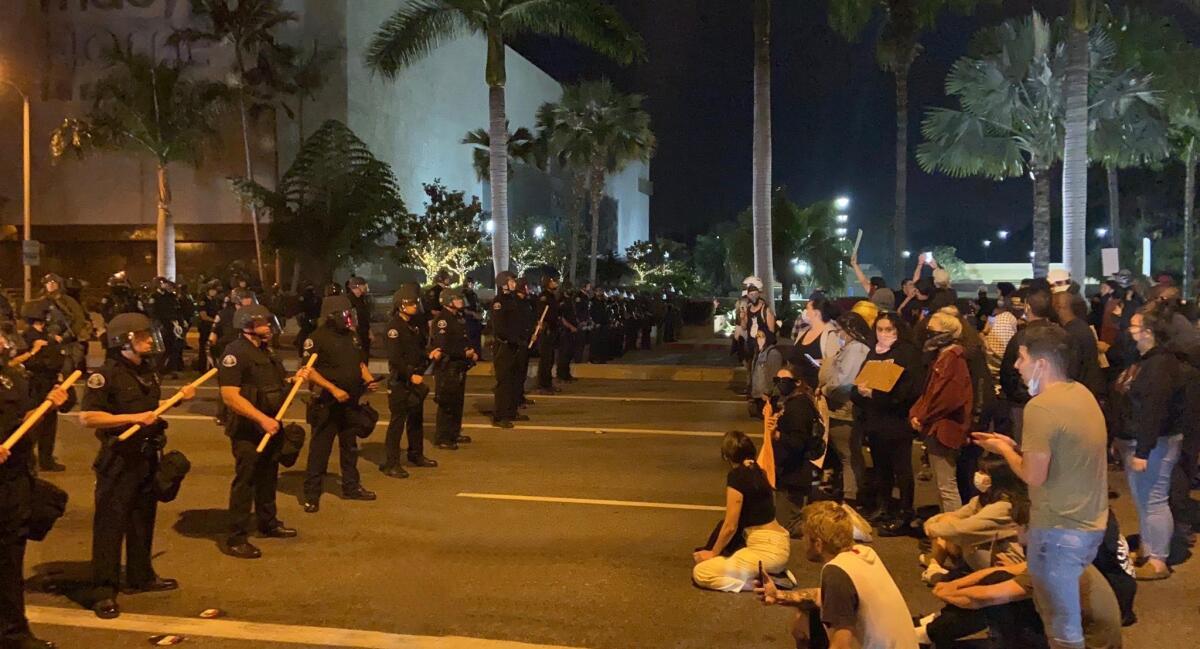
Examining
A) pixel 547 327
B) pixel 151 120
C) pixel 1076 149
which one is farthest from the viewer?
pixel 151 120

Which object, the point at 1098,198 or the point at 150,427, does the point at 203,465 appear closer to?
the point at 150,427

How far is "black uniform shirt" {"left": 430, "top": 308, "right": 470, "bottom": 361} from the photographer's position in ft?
32.2

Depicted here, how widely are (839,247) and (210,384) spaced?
893 inches

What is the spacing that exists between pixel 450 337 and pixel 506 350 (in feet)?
5.12

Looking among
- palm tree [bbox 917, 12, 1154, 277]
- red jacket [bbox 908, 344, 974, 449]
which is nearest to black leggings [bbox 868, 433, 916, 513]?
red jacket [bbox 908, 344, 974, 449]

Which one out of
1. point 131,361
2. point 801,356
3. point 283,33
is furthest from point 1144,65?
point 283,33

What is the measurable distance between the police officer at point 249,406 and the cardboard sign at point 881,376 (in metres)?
4.26

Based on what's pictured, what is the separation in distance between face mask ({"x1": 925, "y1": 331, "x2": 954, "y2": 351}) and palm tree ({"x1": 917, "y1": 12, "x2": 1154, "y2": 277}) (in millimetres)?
16983

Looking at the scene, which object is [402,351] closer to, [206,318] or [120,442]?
[120,442]

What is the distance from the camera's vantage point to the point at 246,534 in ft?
21.6

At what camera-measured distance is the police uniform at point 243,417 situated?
648cm

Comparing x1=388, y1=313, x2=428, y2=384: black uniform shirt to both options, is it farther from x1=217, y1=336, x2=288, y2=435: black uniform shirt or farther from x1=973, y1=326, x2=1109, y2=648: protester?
x1=973, y1=326, x2=1109, y2=648: protester

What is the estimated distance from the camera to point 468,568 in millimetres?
6270

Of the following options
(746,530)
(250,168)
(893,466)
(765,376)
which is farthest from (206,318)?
(250,168)
